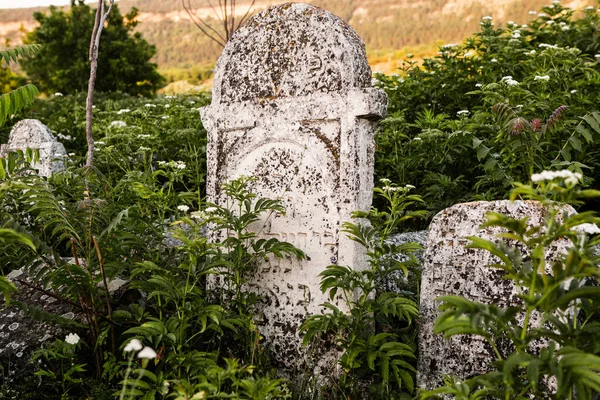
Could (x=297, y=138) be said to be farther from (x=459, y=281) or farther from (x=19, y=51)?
(x=19, y=51)

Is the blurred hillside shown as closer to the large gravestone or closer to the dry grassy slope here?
the dry grassy slope

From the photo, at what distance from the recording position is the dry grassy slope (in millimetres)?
31734

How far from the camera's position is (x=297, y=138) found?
403 centimetres

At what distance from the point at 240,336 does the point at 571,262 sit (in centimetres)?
217

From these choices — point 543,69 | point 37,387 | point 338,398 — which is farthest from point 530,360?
point 543,69

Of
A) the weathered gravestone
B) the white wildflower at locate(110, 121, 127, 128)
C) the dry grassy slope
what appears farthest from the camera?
the dry grassy slope

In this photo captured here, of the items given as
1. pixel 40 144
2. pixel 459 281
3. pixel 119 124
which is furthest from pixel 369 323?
pixel 40 144

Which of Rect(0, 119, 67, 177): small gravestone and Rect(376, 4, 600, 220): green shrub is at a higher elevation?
Rect(376, 4, 600, 220): green shrub

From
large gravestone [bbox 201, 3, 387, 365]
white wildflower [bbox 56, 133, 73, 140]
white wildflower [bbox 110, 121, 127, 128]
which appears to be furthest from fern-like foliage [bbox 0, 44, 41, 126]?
white wildflower [bbox 56, 133, 73, 140]

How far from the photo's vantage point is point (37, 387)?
3613 mm

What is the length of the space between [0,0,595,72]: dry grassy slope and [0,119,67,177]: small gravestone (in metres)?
22.5

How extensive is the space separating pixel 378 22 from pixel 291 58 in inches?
1366

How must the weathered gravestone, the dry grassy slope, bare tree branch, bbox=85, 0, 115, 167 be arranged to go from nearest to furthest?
the weathered gravestone, bare tree branch, bbox=85, 0, 115, 167, the dry grassy slope

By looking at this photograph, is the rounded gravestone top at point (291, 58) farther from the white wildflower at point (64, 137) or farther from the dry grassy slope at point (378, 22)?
the dry grassy slope at point (378, 22)
